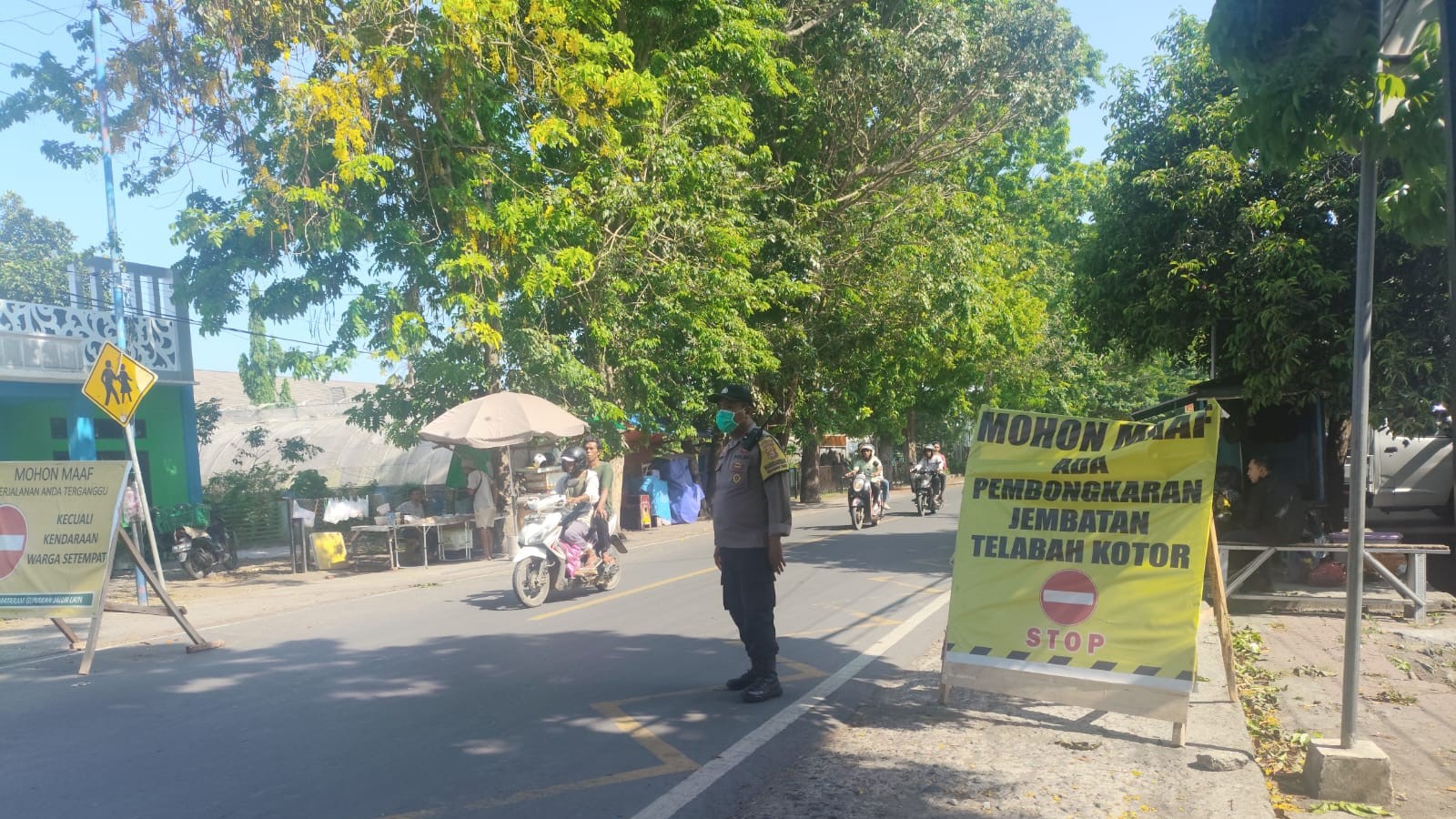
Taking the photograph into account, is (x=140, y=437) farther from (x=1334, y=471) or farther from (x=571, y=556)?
(x=1334, y=471)

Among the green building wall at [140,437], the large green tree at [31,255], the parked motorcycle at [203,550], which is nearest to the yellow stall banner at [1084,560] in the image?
the parked motorcycle at [203,550]

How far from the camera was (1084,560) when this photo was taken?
5.78 meters

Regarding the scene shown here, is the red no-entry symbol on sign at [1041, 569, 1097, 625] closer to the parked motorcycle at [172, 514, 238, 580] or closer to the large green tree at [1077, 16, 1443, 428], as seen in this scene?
the large green tree at [1077, 16, 1443, 428]

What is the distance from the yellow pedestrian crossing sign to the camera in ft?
34.0

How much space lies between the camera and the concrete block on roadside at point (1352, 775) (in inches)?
182

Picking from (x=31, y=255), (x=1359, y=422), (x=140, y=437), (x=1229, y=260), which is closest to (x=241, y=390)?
(x=31, y=255)

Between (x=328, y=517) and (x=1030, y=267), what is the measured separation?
26.5m

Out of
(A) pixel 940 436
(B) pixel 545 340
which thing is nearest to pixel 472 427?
(B) pixel 545 340

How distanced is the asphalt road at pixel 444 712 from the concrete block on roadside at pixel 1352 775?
8.28 ft

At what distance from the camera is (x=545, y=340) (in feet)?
55.6

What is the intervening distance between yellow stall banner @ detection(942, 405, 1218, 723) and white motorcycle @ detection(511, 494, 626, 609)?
5804 mm

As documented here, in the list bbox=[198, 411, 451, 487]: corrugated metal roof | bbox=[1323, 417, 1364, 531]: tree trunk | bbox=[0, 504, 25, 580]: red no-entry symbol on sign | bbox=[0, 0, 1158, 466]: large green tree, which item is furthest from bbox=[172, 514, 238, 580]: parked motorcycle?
bbox=[1323, 417, 1364, 531]: tree trunk

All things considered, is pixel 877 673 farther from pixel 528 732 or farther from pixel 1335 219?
pixel 1335 219

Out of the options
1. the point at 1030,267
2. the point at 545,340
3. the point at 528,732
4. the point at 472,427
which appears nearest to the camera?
the point at 528,732
